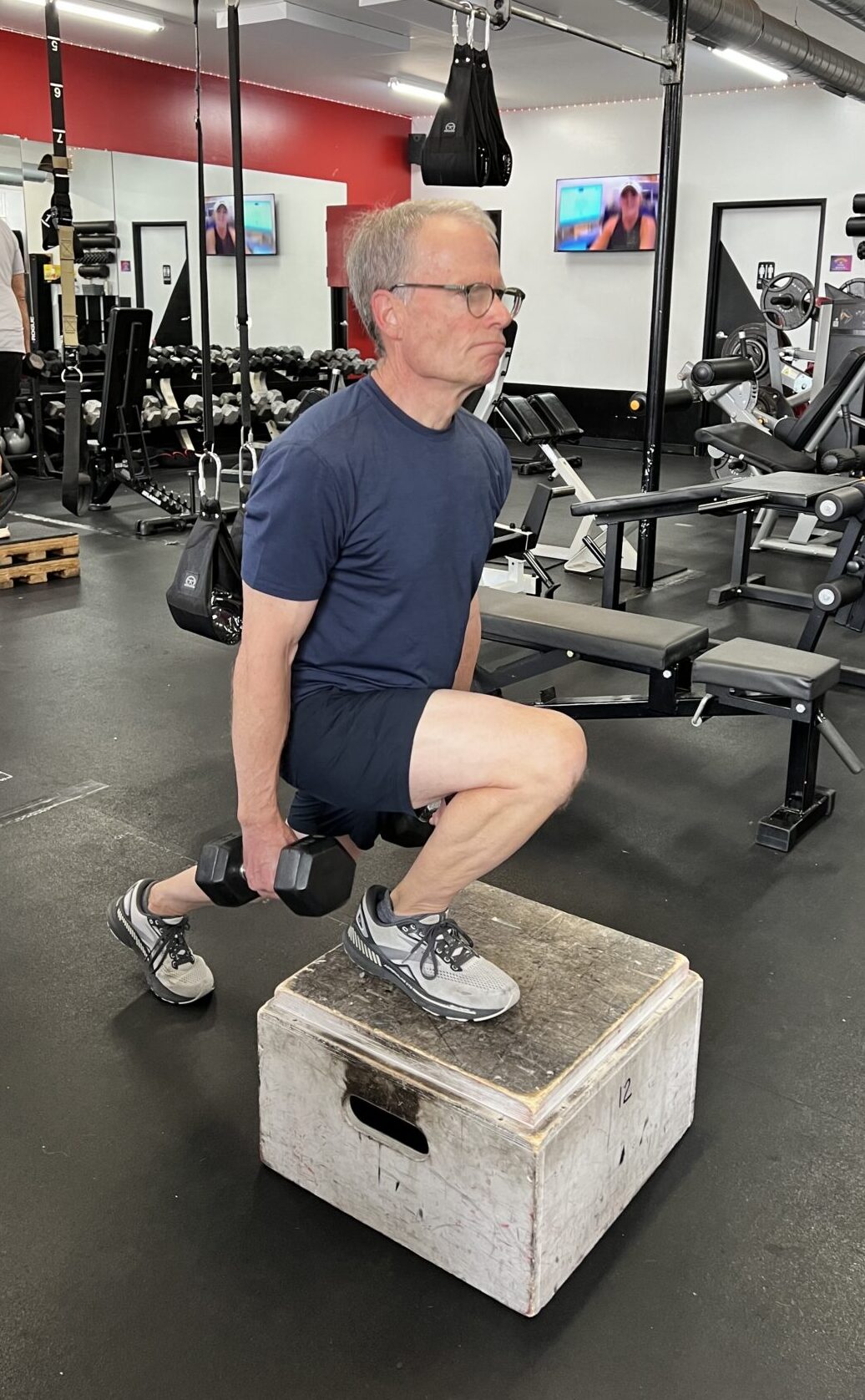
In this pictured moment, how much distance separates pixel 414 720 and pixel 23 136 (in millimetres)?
7803

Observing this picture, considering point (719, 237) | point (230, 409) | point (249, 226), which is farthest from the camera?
point (249, 226)

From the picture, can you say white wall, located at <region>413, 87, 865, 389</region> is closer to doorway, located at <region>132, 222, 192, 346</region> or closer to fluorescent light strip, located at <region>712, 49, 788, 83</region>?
fluorescent light strip, located at <region>712, 49, 788, 83</region>

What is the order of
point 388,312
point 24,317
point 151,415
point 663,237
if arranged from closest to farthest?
point 388,312 → point 663,237 → point 24,317 → point 151,415

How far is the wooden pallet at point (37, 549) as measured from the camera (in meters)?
5.02

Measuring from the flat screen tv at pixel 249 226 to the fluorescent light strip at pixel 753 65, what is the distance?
3.72 m

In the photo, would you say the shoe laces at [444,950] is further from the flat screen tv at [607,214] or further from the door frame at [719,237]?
the flat screen tv at [607,214]

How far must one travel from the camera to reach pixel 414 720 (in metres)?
1.49

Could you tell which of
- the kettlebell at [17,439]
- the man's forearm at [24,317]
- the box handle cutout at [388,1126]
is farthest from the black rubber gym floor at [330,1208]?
the kettlebell at [17,439]

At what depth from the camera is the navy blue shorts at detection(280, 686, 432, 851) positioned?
4.92 feet

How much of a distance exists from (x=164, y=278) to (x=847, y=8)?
→ 504cm

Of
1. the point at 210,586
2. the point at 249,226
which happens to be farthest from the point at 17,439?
the point at 210,586

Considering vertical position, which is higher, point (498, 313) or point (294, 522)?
point (498, 313)

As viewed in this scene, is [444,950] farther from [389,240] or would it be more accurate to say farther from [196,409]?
[196,409]

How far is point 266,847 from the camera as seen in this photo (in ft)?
5.11
